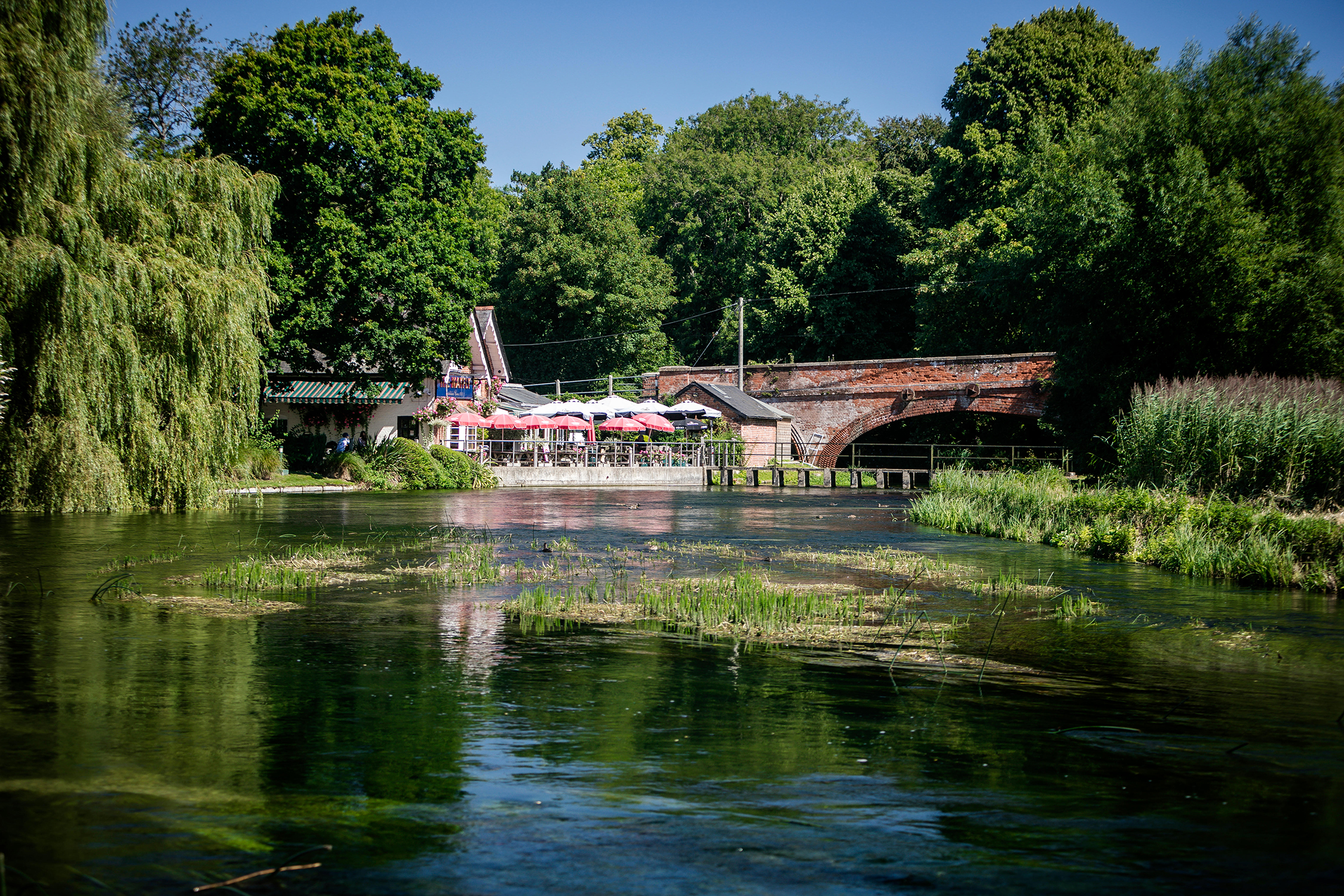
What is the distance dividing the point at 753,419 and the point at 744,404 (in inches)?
42.0

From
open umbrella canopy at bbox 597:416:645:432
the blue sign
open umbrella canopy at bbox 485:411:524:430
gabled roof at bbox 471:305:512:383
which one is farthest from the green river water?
gabled roof at bbox 471:305:512:383

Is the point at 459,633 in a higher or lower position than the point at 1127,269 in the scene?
lower

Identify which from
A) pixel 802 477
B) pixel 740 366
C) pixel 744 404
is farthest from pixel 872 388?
pixel 740 366

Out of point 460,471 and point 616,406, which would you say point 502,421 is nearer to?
point 616,406

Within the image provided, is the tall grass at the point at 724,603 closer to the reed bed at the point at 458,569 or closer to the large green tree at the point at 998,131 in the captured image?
the reed bed at the point at 458,569

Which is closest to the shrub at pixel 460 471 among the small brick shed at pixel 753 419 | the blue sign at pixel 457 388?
the blue sign at pixel 457 388

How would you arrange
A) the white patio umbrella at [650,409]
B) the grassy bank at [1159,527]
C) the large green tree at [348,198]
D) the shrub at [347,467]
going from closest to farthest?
1. the grassy bank at [1159,527]
2. the large green tree at [348,198]
3. the shrub at [347,467]
4. the white patio umbrella at [650,409]

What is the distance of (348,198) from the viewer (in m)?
35.1

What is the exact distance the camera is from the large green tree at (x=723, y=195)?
64.7 metres

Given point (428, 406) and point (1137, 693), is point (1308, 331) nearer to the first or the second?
point (1137, 693)

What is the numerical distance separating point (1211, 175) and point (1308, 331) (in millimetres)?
4593

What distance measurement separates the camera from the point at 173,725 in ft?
22.0

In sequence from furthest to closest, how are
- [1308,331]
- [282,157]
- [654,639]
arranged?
[282,157] < [1308,331] < [654,639]

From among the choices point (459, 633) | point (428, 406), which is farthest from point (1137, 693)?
point (428, 406)
